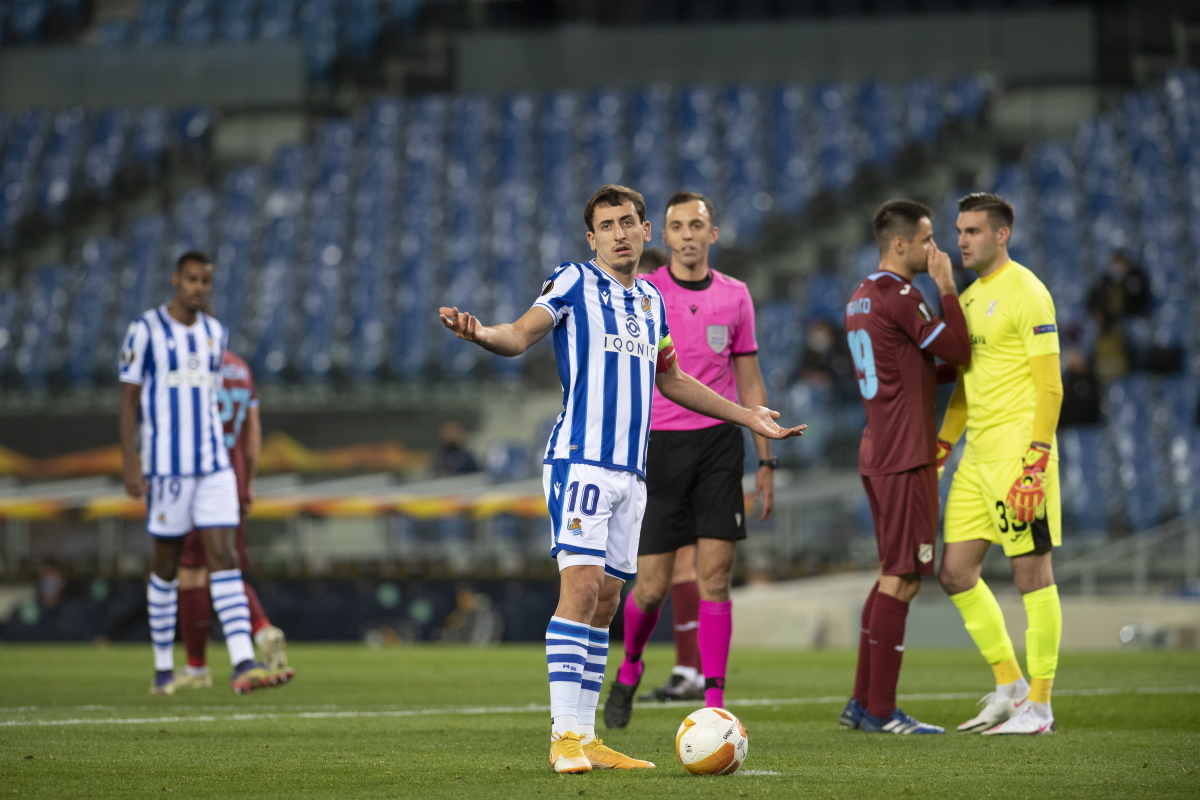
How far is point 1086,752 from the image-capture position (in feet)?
17.1

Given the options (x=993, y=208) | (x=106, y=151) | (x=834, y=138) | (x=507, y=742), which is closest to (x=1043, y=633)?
(x=993, y=208)

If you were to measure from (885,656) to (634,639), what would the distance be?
A: 3.73 feet

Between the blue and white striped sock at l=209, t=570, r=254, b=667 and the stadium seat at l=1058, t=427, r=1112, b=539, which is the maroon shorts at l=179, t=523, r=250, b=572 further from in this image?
the stadium seat at l=1058, t=427, r=1112, b=539

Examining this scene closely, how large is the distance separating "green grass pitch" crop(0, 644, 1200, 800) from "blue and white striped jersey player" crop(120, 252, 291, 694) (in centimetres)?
61

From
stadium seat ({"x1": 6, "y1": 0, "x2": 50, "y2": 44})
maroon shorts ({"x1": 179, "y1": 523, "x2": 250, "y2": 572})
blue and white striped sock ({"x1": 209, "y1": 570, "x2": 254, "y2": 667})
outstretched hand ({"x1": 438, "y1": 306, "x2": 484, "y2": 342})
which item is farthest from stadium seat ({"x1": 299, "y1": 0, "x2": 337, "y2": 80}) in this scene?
outstretched hand ({"x1": 438, "y1": 306, "x2": 484, "y2": 342})

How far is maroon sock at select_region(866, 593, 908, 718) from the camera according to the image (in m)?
6.10

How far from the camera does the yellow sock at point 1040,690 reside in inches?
239

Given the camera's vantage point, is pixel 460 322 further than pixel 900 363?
No

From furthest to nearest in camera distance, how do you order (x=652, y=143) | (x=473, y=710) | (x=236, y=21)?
(x=236, y=21)
(x=652, y=143)
(x=473, y=710)

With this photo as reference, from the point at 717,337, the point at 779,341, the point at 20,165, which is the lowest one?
the point at 717,337

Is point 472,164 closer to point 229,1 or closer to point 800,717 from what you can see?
point 229,1

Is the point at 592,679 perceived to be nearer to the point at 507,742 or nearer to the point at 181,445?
the point at 507,742

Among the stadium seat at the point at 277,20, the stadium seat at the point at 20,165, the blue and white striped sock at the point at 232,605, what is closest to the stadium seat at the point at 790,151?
the stadium seat at the point at 277,20

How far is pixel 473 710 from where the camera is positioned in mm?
7094
